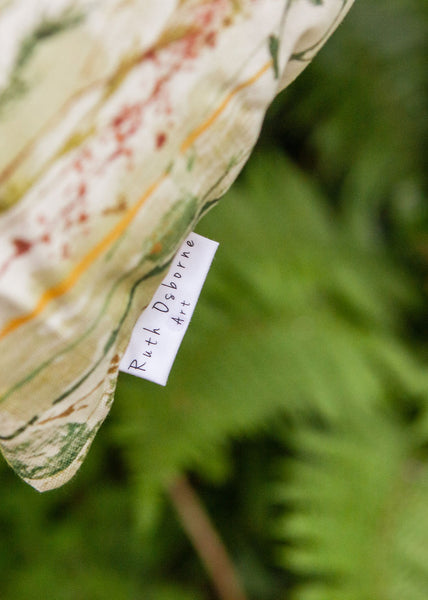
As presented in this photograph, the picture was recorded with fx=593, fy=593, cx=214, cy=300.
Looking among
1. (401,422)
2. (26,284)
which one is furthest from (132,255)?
(401,422)

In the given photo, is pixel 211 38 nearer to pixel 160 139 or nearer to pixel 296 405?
pixel 160 139

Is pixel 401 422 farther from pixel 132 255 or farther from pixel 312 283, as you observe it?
pixel 132 255

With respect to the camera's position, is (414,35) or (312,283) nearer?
(312,283)

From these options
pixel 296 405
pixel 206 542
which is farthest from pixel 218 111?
pixel 206 542

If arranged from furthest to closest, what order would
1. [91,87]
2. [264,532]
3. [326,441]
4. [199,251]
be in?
[264,532]
[326,441]
[199,251]
[91,87]

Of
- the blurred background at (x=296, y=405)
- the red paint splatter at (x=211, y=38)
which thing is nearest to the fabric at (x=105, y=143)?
the red paint splatter at (x=211, y=38)
